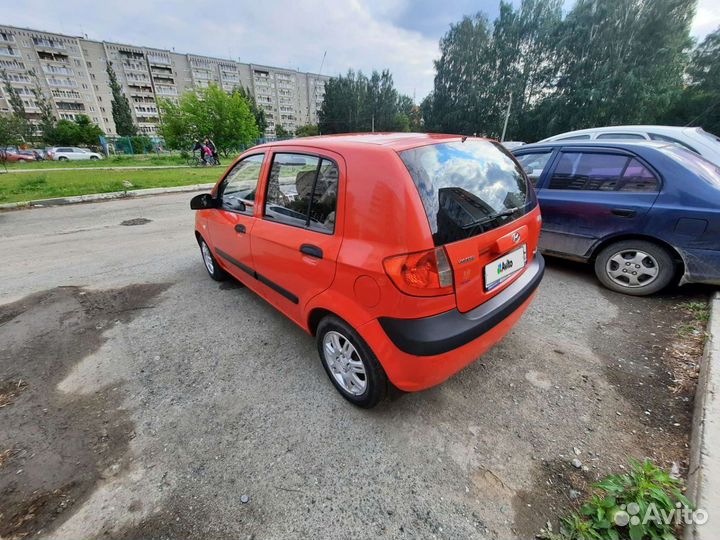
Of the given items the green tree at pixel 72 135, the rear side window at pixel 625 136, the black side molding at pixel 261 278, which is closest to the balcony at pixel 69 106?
the green tree at pixel 72 135

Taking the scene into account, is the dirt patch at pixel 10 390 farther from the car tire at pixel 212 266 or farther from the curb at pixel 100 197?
the curb at pixel 100 197

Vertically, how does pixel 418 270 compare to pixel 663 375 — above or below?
above

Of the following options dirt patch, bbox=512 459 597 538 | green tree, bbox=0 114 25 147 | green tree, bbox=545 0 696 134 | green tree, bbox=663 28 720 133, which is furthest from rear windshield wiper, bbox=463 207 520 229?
green tree, bbox=663 28 720 133

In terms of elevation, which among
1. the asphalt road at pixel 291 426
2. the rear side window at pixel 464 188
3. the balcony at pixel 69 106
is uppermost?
the balcony at pixel 69 106

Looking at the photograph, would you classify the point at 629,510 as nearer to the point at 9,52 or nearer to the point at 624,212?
the point at 624,212

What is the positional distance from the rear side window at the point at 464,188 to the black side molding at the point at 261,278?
1.18 metres

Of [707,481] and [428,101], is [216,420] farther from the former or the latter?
[428,101]

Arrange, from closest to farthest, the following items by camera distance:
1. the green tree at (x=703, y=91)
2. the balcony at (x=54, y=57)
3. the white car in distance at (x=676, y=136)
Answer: the white car in distance at (x=676, y=136), the green tree at (x=703, y=91), the balcony at (x=54, y=57)

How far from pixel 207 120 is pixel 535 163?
27082 millimetres

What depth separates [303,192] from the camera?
2.15 metres

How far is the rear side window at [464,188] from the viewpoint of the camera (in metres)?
1.62

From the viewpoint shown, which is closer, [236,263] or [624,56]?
[236,263]

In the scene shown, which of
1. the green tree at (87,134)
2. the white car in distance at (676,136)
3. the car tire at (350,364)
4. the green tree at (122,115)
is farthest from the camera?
the green tree at (122,115)

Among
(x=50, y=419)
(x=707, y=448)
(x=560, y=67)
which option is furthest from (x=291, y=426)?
(x=560, y=67)
